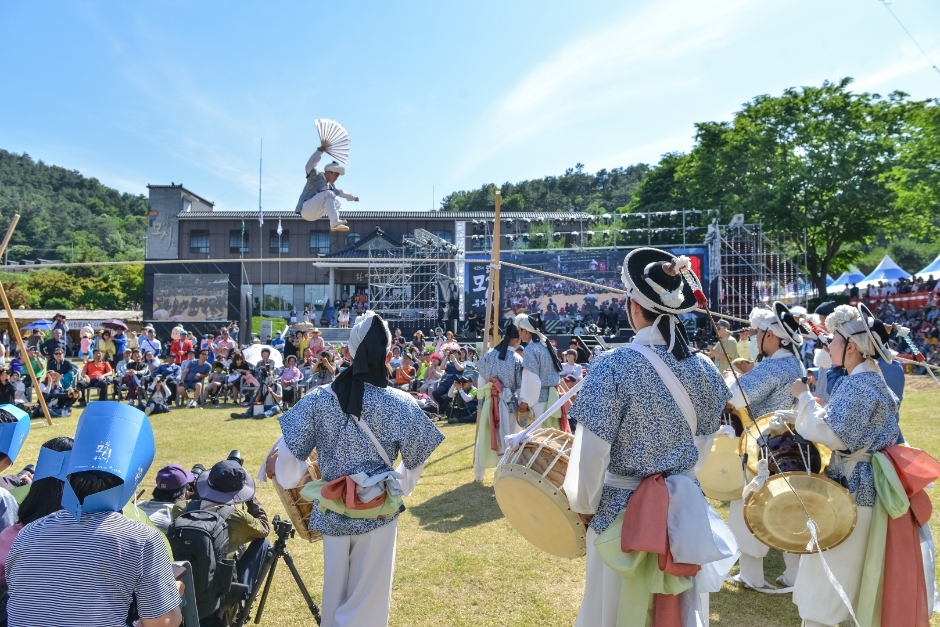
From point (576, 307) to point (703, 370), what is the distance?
21.5 m

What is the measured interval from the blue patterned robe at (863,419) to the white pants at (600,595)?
1229 mm

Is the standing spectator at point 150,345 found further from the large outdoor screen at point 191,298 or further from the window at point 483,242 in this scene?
the window at point 483,242

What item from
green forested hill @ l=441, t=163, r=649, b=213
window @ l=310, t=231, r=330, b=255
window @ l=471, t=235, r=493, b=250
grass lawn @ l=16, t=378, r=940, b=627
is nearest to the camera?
grass lawn @ l=16, t=378, r=940, b=627

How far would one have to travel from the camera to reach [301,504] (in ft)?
11.8

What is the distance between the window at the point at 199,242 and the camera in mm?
38875

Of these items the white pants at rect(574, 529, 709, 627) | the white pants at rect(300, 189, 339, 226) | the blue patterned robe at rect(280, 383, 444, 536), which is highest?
the white pants at rect(300, 189, 339, 226)

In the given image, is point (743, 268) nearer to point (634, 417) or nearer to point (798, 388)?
point (798, 388)

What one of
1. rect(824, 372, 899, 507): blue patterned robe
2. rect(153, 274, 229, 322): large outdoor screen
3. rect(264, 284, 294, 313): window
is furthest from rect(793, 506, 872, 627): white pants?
rect(264, 284, 294, 313): window

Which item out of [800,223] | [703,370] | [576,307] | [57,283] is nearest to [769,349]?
[703,370]

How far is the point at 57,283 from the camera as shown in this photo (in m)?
40.5

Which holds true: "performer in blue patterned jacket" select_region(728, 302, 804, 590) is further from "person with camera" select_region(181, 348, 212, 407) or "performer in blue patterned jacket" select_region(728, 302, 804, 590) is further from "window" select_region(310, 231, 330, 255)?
"window" select_region(310, 231, 330, 255)

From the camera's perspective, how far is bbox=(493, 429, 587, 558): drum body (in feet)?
9.56

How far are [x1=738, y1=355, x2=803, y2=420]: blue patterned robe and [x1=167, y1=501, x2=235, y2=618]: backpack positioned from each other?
11.0ft

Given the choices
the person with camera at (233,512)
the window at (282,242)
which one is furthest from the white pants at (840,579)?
the window at (282,242)
